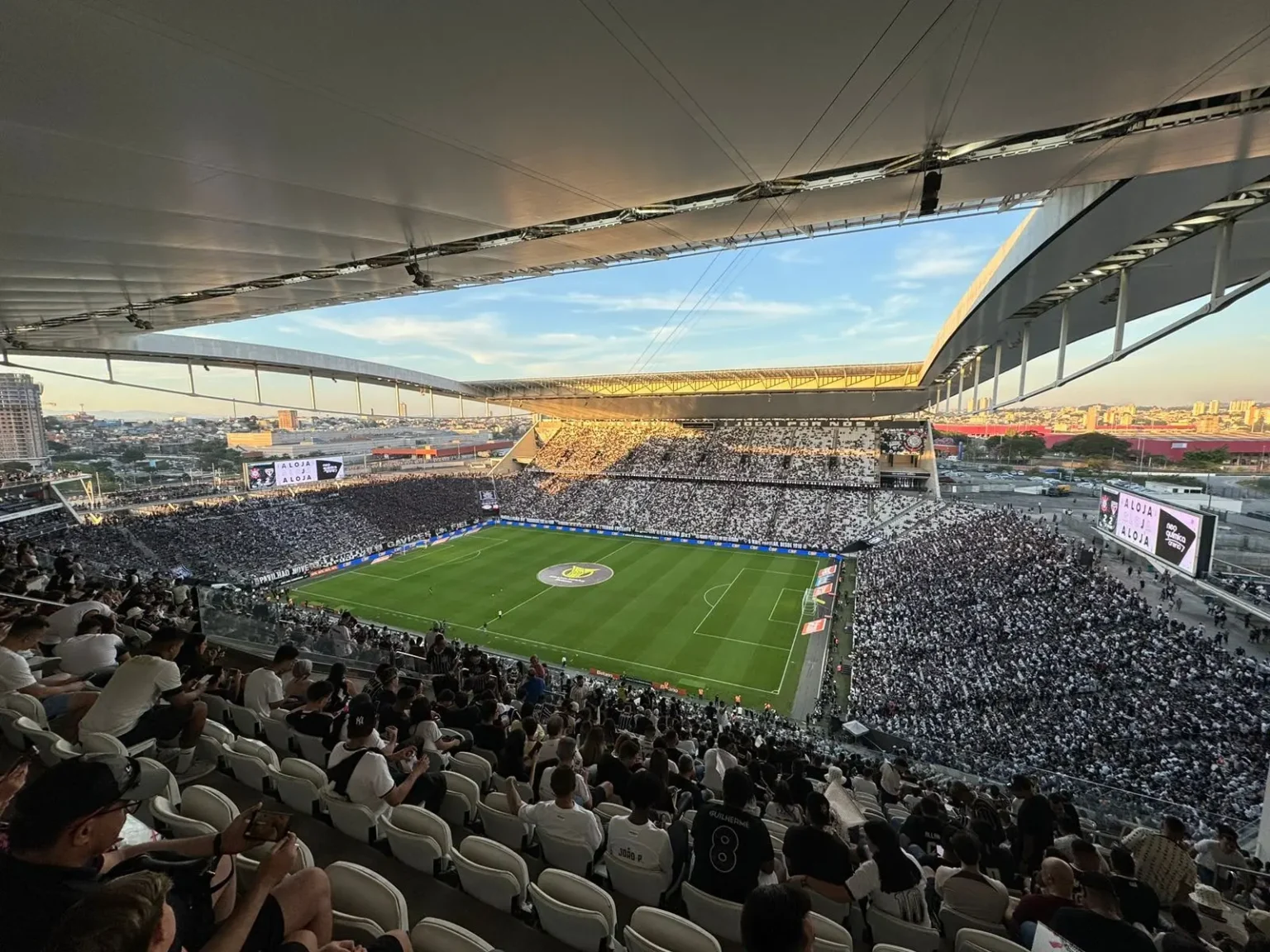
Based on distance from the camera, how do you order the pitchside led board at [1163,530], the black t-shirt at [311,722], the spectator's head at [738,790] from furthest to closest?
the pitchside led board at [1163,530] → the black t-shirt at [311,722] → the spectator's head at [738,790]

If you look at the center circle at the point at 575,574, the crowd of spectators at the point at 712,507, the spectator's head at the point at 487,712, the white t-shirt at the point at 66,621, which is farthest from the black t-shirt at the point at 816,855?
the crowd of spectators at the point at 712,507

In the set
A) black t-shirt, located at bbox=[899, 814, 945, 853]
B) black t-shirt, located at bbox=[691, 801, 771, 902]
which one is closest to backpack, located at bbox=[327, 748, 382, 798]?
black t-shirt, located at bbox=[691, 801, 771, 902]

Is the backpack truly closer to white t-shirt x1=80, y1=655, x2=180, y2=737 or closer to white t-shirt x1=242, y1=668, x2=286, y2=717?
white t-shirt x1=80, y1=655, x2=180, y2=737

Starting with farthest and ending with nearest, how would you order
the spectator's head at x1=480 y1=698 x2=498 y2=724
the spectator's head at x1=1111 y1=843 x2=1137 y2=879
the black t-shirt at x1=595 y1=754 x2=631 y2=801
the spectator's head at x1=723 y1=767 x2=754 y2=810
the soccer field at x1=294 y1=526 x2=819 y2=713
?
the soccer field at x1=294 y1=526 x2=819 y2=713, the spectator's head at x1=480 y1=698 x2=498 y2=724, the black t-shirt at x1=595 y1=754 x2=631 y2=801, the spectator's head at x1=1111 y1=843 x2=1137 y2=879, the spectator's head at x1=723 y1=767 x2=754 y2=810

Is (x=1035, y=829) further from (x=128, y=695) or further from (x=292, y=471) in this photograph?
(x=292, y=471)

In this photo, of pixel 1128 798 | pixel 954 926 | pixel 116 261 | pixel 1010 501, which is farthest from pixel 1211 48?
pixel 1010 501

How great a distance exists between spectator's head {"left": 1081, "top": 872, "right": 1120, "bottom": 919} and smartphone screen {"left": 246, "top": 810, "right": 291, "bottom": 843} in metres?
3.72

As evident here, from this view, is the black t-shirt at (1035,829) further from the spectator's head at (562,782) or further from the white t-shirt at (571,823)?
the spectator's head at (562,782)

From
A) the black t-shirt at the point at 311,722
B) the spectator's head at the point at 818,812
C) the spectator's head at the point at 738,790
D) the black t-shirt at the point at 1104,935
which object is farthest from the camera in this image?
the black t-shirt at the point at 311,722

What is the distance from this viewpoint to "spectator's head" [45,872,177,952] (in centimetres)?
110

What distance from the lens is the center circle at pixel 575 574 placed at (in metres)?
26.8

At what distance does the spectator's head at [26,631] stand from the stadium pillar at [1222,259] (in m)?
10.7

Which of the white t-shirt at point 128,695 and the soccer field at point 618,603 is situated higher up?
the white t-shirt at point 128,695

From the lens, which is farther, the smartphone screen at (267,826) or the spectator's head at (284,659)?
the spectator's head at (284,659)
